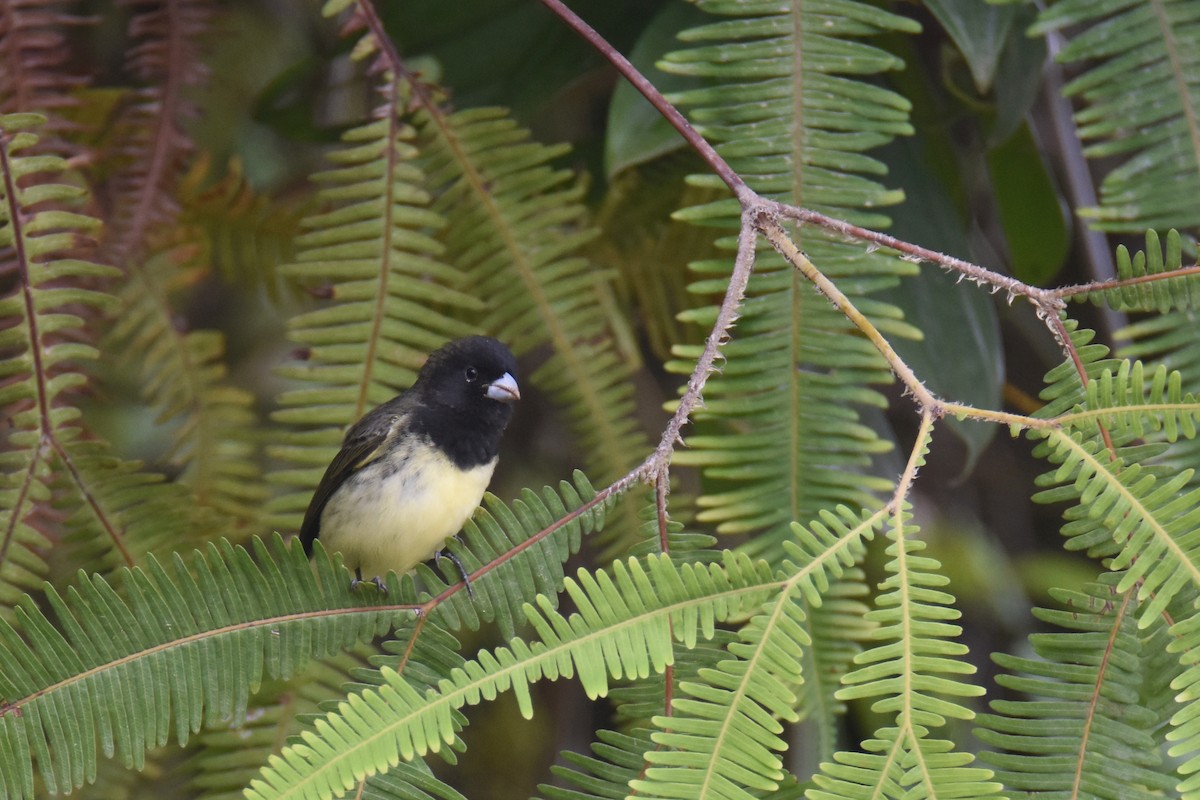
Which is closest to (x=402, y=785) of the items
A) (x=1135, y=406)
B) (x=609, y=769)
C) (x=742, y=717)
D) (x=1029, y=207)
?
(x=609, y=769)

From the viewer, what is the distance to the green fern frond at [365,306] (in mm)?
1741

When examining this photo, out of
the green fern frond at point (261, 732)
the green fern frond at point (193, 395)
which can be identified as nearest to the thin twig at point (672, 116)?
the green fern frond at point (261, 732)

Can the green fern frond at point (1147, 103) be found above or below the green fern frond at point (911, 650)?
above

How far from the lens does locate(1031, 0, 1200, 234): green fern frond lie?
1605 millimetres

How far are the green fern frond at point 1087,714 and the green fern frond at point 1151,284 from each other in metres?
0.32

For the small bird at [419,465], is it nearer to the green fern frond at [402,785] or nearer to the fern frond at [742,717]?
the green fern frond at [402,785]

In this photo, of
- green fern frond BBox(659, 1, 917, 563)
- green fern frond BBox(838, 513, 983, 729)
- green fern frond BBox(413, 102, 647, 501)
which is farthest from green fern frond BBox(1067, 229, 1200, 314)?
green fern frond BBox(413, 102, 647, 501)

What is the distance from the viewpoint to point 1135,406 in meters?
1.12

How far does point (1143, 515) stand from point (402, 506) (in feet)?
3.98

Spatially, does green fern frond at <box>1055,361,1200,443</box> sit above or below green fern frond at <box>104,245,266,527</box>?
above

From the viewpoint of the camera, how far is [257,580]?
1.19 meters

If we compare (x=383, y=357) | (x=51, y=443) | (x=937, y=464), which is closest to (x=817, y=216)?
(x=383, y=357)

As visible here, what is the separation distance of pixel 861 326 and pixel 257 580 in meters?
0.68

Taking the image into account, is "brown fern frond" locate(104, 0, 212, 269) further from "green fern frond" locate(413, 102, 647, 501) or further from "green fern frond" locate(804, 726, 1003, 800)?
"green fern frond" locate(804, 726, 1003, 800)
